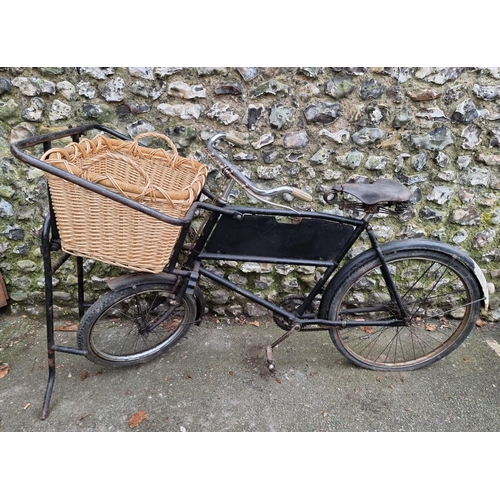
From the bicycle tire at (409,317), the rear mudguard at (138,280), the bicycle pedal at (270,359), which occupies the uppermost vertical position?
the rear mudguard at (138,280)

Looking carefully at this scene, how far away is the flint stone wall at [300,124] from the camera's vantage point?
2.29 m

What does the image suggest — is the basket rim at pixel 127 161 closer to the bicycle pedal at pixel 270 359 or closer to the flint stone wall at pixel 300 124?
the flint stone wall at pixel 300 124

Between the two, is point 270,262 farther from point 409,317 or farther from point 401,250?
point 409,317

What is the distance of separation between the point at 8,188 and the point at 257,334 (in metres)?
2.14

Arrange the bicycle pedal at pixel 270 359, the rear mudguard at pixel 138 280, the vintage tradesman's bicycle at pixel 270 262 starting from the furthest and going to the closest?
the bicycle pedal at pixel 270 359 → the rear mudguard at pixel 138 280 → the vintage tradesman's bicycle at pixel 270 262

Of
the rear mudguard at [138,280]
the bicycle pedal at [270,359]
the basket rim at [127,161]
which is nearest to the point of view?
the basket rim at [127,161]

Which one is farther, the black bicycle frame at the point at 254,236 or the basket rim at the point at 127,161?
the black bicycle frame at the point at 254,236

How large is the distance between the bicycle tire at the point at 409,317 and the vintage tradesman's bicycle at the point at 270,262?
0.01 meters

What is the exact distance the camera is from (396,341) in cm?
279

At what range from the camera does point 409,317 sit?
2.38 metres

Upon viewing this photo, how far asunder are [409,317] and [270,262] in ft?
3.58

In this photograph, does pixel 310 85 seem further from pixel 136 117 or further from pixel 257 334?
pixel 257 334

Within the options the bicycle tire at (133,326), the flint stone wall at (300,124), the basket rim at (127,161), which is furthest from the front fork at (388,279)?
the bicycle tire at (133,326)

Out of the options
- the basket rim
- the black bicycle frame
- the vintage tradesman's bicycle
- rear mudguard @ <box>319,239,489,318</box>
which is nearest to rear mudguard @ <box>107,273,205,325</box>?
the vintage tradesman's bicycle
